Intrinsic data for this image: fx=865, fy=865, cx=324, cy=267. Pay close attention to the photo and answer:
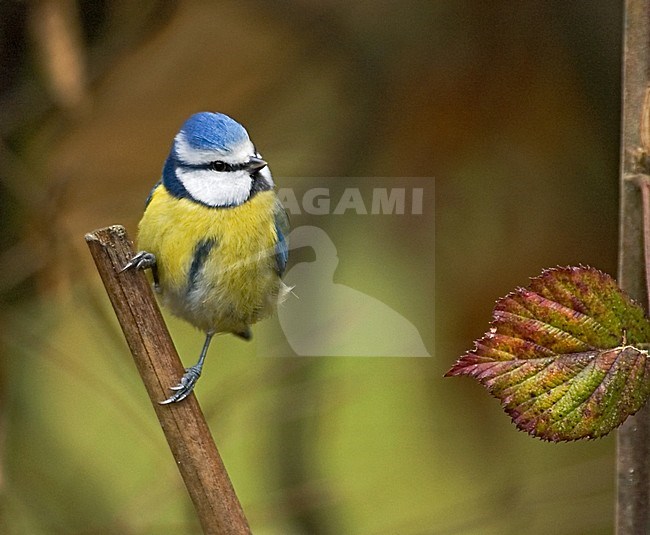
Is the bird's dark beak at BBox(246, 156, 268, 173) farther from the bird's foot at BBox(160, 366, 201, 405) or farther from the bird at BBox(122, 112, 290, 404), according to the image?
the bird's foot at BBox(160, 366, 201, 405)

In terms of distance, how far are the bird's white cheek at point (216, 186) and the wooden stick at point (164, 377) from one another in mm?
68

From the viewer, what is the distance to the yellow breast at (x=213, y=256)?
62 cm

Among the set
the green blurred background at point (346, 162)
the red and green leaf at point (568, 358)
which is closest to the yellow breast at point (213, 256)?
the green blurred background at point (346, 162)

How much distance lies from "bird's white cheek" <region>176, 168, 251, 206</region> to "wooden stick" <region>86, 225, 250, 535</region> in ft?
0.22

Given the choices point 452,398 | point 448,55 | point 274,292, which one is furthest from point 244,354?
point 448,55

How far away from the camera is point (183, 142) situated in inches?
22.1

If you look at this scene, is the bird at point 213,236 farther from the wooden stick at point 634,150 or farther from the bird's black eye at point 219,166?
the wooden stick at point 634,150

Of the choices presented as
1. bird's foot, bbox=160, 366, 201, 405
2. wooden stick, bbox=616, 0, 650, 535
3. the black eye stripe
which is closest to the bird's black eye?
the black eye stripe

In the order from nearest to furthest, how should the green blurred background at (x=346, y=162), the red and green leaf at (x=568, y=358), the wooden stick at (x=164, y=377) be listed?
the red and green leaf at (x=568, y=358), the wooden stick at (x=164, y=377), the green blurred background at (x=346, y=162)

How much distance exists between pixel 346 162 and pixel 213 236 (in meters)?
0.17

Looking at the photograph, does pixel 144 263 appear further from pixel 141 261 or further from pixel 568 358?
pixel 568 358

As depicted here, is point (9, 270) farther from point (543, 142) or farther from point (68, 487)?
point (543, 142)

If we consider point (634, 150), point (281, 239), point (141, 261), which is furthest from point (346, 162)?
point (634, 150)

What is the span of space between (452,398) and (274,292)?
22 centimetres
